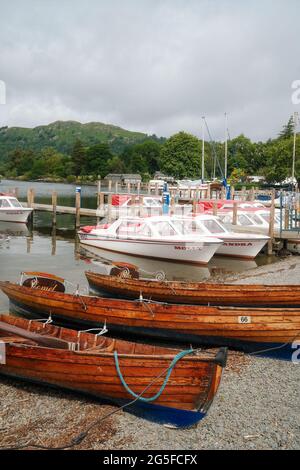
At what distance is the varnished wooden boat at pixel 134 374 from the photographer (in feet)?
23.2

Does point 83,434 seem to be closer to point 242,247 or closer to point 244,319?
point 244,319

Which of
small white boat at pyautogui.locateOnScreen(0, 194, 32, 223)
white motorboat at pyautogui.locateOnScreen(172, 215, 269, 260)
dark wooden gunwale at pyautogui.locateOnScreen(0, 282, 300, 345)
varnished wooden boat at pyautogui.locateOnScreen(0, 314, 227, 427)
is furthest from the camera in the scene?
small white boat at pyautogui.locateOnScreen(0, 194, 32, 223)

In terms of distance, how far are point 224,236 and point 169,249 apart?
3.11m

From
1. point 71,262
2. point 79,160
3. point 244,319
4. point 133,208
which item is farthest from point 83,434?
point 79,160

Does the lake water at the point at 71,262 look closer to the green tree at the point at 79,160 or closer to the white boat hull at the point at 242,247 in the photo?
the white boat hull at the point at 242,247

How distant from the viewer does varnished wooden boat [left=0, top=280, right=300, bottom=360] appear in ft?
31.7

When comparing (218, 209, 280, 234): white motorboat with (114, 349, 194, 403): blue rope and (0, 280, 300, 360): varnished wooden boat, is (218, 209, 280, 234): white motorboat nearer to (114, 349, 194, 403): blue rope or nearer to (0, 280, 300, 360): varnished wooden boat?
(0, 280, 300, 360): varnished wooden boat

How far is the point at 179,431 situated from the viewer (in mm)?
6758

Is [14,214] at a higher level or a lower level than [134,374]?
higher

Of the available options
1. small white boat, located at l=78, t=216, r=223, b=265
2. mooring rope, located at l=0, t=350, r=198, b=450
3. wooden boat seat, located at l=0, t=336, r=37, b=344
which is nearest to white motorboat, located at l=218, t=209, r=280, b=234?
small white boat, located at l=78, t=216, r=223, b=265

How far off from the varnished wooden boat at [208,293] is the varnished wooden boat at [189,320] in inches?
83.2

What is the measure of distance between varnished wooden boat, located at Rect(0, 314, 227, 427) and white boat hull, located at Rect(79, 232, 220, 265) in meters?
13.2
